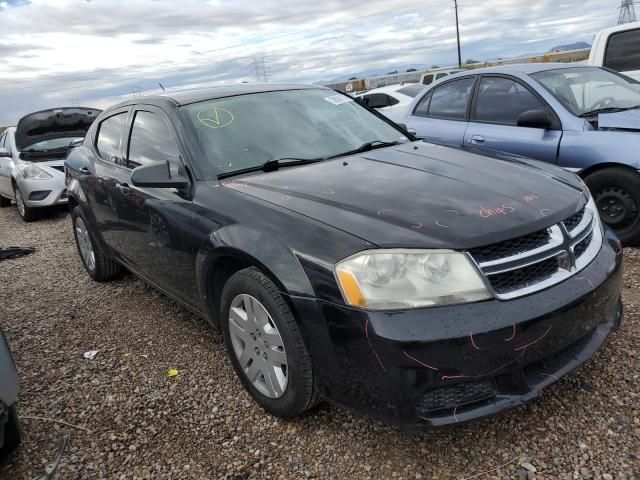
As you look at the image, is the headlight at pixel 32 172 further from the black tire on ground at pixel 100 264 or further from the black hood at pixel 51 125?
the black tire on ground at pixel 100 264

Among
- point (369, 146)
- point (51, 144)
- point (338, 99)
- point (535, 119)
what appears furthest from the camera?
point (51, 144)

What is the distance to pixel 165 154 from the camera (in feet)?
10.3

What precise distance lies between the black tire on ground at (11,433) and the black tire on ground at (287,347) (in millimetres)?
1114

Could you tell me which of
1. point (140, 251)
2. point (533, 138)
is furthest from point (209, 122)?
point (533, 138)

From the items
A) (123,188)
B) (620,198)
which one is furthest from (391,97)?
(123,188)

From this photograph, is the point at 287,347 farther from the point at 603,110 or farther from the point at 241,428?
the point at 603,110

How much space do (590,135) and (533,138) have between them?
478 millimetres

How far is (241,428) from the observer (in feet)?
8.31

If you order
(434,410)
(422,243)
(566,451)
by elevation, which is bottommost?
(566,451)

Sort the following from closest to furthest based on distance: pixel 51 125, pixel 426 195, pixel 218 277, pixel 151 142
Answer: pixel 426 195 → pixel 218 277 → pixel 151 142 → pixel 51 125

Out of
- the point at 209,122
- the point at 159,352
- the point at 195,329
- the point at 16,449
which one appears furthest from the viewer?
the point at 195,329

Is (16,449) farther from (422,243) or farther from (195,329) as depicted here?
(422,243)

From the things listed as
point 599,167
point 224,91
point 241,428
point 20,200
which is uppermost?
point 224,91

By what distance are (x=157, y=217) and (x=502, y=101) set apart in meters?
3.53
